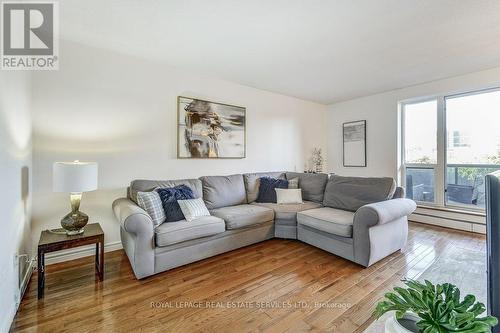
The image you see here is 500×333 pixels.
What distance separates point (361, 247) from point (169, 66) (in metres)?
3.28

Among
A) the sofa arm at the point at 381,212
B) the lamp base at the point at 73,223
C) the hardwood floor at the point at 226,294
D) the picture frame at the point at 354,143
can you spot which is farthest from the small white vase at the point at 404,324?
the picture frame at the point at 354,143

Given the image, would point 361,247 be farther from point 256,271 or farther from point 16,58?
point 16,58

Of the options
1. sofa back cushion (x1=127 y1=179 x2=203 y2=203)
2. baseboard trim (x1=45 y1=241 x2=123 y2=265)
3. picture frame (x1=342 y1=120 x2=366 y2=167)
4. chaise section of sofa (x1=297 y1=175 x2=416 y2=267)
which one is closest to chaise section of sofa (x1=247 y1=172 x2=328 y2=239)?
chaise section of sofa (x1=297 y1=175 x2=416 y2=267)

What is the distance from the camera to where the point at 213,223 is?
2484 mm

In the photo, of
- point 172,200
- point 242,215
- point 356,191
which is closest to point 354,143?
point 356,191

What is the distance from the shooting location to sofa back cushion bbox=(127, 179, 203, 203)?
2.64m

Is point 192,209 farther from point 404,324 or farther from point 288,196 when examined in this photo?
point 404,324

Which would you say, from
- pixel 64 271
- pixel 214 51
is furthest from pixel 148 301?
pixel 214 51

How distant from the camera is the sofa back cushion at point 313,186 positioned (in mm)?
3449

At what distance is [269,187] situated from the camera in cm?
354

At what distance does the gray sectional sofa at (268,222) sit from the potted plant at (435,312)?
1.63 metres

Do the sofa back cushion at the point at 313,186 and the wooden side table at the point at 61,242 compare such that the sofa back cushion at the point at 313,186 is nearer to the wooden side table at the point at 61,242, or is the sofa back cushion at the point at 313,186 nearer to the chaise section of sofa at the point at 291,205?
the chaise section of sofa at the point at 291,205

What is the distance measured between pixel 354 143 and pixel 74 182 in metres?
4.81

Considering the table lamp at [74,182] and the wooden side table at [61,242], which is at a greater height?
the table lamp at [74,182]
